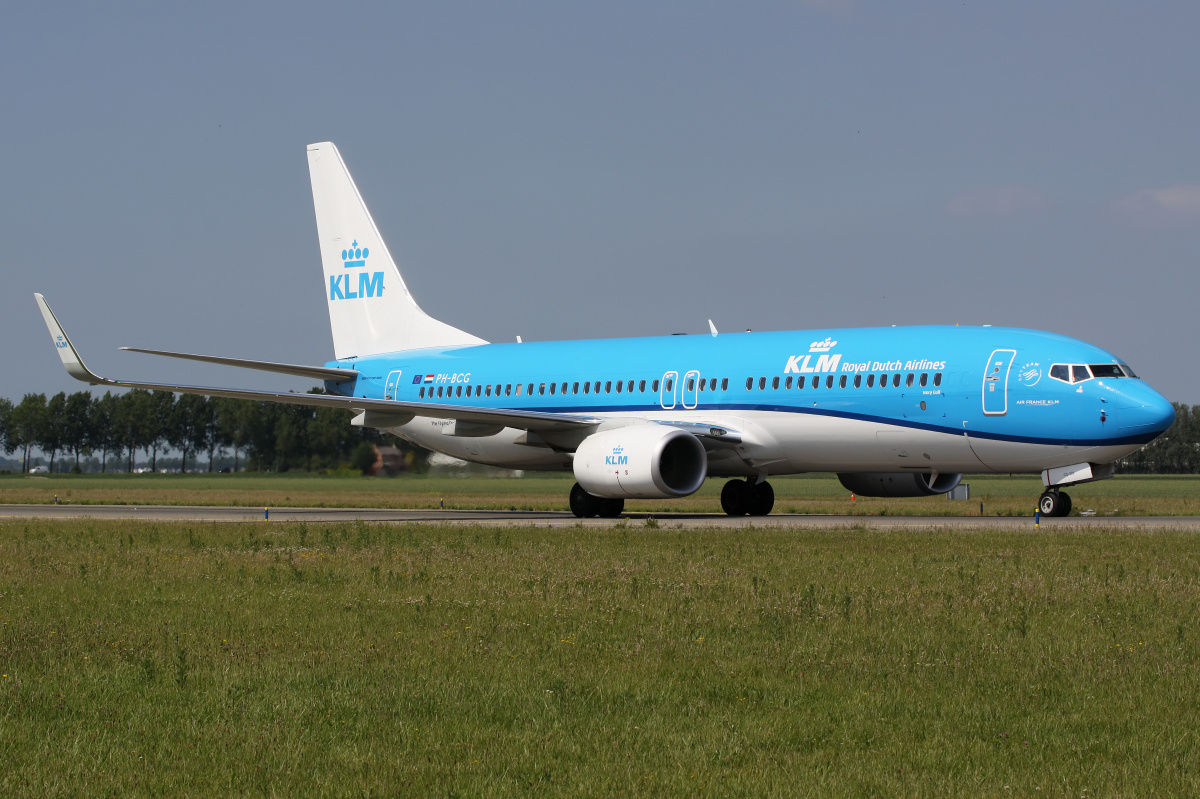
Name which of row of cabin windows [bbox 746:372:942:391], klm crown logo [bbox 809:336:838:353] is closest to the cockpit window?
row of cabin windows [bbox 746:372:942:391]

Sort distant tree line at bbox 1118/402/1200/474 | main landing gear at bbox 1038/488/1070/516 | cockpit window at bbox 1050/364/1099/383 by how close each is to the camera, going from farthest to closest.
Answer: distant tree line at bbox 1118/402/1200/474 < main landing gear at bbox 1038/488/1070/516 < cockpit window at bbox 1050/364/1099/383

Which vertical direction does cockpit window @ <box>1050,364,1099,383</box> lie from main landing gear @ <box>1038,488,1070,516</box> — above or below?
above

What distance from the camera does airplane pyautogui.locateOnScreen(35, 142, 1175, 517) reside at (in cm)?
2364

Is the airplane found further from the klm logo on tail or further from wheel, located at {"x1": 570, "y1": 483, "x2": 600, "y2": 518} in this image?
the klm logo on tail

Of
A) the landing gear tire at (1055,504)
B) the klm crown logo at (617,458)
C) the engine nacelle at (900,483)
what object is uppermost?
the klm crown logo at (617,458)

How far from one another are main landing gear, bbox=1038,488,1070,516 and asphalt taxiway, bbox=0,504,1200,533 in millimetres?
377

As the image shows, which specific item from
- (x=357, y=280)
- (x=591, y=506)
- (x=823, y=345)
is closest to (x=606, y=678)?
(x=823, y=345)

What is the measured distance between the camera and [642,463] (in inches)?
990

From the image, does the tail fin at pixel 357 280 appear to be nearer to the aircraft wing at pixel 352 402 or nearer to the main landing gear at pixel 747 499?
the aircraft wing at pixel 352 402

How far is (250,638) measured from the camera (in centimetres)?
985

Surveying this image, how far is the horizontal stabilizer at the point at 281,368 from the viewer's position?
2753 centimetres

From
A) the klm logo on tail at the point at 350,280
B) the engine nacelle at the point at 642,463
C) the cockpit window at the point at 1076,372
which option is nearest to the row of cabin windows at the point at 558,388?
the engine nacelle at the point at 642,463

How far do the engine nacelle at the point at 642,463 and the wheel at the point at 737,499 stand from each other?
300cm

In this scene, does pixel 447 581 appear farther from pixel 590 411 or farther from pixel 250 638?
pixel 590 411
